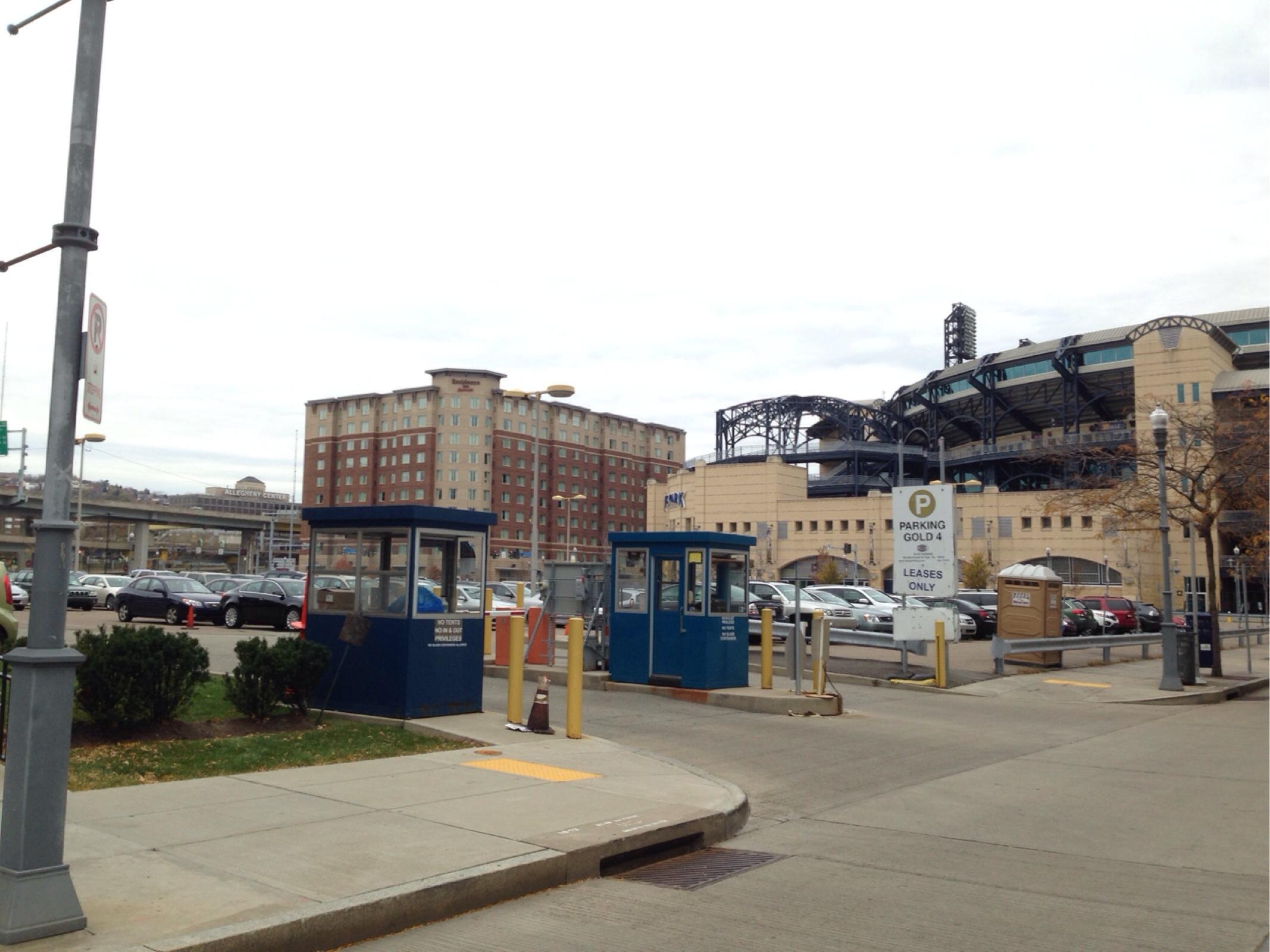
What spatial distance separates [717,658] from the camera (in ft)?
56.3

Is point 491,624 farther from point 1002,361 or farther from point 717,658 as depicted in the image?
point 1002,361

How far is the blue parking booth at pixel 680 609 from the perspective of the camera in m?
17.0

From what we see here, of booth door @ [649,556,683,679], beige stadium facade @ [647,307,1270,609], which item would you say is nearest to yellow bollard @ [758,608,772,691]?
booth door @ [649,556,683,679]

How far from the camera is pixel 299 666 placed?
11.9m

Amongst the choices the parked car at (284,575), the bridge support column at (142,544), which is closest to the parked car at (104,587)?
the parked car at (284,575)

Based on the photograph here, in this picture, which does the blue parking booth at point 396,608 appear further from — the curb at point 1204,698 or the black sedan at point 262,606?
the black sedan at point 262,606

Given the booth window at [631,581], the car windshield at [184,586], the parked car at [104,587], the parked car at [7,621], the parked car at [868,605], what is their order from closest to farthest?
1. the parked car at [7,621]
2. the booth window at [631,581]
3. the parked car at [868,605]
4. the car windshield at [184,586]
5. the parked car at [104,587]

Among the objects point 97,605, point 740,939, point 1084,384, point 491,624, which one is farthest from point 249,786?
point 1084,384

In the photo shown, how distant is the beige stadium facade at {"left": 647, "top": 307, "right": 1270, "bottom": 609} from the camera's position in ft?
270

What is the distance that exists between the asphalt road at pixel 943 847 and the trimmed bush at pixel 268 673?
150 inches

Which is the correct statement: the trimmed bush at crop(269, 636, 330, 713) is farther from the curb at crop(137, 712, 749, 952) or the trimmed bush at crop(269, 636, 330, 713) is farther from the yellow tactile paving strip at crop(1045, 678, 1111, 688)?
the yellow tactile paving strip at crop(1045, 678, 1111, 688)

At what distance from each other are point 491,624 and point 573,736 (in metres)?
11.4

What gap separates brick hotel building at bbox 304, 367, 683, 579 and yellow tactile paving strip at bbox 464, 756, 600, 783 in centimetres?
10079

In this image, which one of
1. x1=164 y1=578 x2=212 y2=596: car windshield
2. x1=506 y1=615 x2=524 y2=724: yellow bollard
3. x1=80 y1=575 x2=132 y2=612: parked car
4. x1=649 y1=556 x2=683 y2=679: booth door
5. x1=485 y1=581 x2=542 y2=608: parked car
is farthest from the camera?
x1=80 y1=575 x2=132 y2=612: parked car
